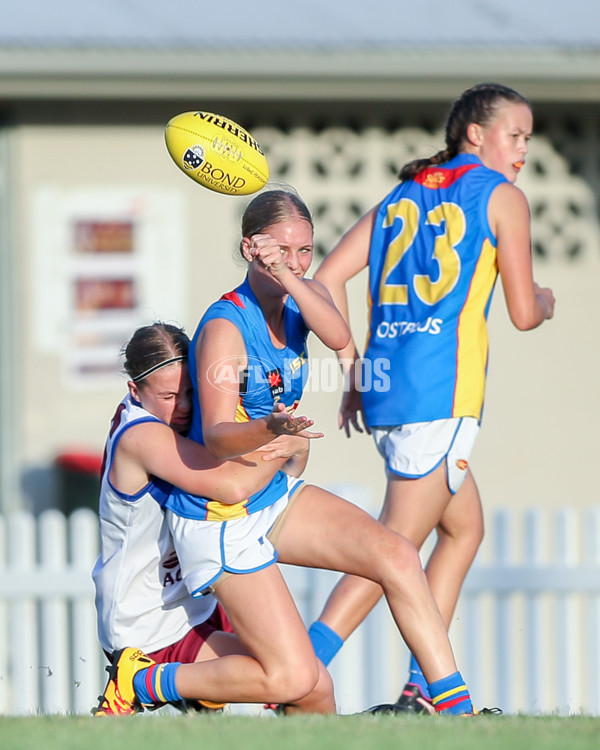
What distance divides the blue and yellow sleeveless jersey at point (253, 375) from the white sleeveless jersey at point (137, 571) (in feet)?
0.63

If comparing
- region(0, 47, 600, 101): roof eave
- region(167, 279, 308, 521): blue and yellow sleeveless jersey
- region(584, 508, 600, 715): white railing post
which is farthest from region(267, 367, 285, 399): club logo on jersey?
region(0, 47, 600, 101): roof eave

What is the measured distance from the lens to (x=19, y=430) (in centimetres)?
782

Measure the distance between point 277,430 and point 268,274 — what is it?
607 millimetres

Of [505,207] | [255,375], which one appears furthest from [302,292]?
[505,207]

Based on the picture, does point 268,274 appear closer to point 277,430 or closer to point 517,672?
point 277,430

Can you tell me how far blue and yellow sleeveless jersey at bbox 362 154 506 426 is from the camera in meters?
4.18

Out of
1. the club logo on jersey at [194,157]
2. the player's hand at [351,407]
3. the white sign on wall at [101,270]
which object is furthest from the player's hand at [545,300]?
the white sign on wall at [101,270]

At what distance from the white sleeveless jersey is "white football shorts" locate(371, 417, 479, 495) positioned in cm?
84

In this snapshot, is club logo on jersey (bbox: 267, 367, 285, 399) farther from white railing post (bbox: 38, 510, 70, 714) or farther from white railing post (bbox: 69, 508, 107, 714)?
white railing post (bbox: 38, 510, 70, 714)

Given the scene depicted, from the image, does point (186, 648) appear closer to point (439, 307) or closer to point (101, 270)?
point (439, 307)

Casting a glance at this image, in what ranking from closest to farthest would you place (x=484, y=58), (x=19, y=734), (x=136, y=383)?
(x=19, y=734) → (x=136, y=383) → (x=484, y=58)

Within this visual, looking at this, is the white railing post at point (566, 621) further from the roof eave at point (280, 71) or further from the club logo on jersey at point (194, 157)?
the club logo on jersey at point (194, 157)

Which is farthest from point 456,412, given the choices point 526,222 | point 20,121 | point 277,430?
point 20,121

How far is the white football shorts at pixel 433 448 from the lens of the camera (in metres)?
4.14
